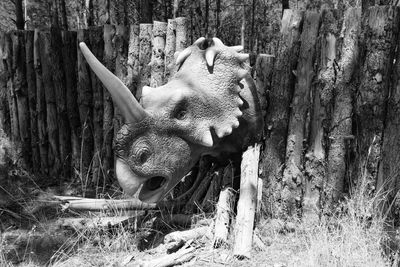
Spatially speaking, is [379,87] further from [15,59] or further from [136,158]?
[15,59]

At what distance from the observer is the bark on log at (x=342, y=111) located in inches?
135

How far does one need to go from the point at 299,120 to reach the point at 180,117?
3.81ft

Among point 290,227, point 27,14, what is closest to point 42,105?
point 290,227

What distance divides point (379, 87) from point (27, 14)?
56.6 feet

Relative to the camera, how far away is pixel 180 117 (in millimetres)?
3246

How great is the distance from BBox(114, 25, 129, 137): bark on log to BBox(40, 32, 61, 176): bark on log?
103 cm

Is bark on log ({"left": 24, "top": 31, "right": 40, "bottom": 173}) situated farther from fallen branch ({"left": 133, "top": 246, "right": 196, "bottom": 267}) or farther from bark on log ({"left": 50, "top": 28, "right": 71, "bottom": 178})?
fallen branch ({"left": 133, "top": 246, "right": 196, "bottom": 267})

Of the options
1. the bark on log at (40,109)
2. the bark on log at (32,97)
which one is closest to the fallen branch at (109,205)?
the bark on log at (40,109)

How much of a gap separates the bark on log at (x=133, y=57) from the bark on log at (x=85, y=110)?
0.69 m

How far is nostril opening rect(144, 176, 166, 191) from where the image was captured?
3.36 meters

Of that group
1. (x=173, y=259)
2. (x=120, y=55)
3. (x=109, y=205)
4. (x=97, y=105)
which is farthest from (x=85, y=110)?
(x=173, y=259)

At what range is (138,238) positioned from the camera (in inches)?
142

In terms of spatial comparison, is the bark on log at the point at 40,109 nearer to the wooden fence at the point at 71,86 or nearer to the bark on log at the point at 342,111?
the wooden fence at the point at 71,86

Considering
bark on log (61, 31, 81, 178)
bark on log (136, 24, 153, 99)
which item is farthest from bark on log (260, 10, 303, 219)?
bark on log (61, 31, 81, 178)
